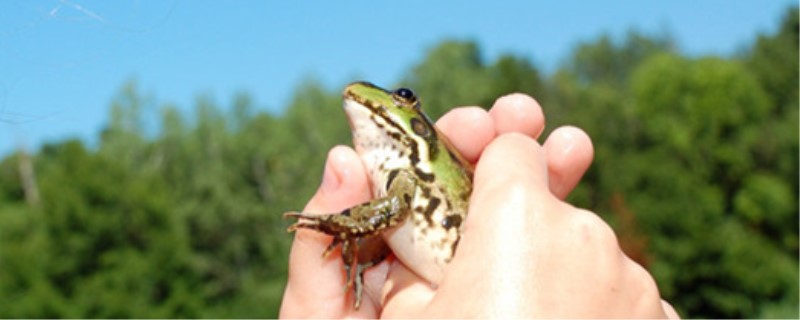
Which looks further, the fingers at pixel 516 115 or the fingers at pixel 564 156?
the fingers at pixel 516 115

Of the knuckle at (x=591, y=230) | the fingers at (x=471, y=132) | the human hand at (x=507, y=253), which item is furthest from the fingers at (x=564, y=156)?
the knuckle at (x=591, y=230)

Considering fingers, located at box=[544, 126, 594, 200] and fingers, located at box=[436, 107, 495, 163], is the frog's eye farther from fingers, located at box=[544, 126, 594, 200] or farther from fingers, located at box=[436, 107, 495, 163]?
fingers, located at box=[544, 126, 594, 200]

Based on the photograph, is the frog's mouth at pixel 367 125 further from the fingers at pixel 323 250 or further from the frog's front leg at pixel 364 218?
the frog's front leg at pixel 364 218

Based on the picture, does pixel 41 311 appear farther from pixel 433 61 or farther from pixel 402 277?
pixel 402 277

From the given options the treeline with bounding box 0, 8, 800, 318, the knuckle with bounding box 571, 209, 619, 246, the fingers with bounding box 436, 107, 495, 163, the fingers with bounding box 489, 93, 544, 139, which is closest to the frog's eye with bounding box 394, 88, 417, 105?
the fingers with bounding box 436, 107, 495, 163

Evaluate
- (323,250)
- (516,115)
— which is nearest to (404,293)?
(323,250)
